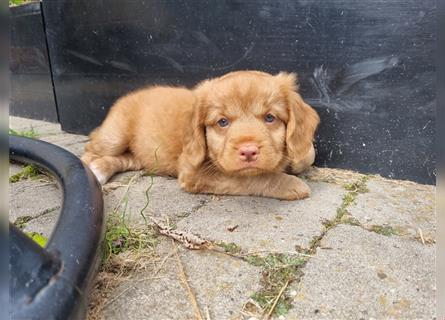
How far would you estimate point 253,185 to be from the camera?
102 inches

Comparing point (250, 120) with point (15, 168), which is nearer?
point (250, 120)

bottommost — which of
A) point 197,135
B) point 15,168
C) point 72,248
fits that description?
point 15,168

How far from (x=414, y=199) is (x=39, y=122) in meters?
4.33

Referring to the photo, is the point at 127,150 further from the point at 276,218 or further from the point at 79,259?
the point at 79,259

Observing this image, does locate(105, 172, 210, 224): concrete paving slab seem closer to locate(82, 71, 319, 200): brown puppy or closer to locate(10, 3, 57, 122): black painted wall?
locate(82, 71, 319, 200): brown puppy

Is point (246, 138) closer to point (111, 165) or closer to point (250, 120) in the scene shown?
point (250, 120)

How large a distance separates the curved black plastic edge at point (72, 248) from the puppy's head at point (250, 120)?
30.5 inches

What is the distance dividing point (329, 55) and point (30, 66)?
11.8 ft

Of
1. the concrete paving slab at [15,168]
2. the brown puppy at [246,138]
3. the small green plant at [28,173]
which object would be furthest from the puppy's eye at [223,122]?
the concrete paving slab at [15,168]

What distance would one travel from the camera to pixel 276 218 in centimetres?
222

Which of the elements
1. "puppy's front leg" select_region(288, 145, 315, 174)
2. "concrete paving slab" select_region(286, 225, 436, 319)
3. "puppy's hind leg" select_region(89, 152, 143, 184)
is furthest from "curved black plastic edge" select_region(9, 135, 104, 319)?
"puppy's front leg" select_region(288, 145, 315, 174)

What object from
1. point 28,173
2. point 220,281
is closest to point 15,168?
point 28,173

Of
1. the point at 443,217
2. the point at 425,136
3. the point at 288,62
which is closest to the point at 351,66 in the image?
the point at 288,62

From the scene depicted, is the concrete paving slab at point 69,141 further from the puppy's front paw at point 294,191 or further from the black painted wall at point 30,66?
the puppy's front paw at point 294,191
